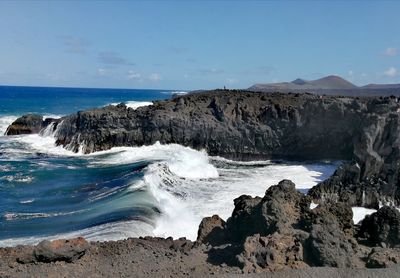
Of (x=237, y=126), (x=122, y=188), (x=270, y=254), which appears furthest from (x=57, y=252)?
(x=237, y=126)

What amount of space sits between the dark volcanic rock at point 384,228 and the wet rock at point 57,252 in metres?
7.12

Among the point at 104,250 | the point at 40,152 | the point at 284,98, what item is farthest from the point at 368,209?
the point at 40,152

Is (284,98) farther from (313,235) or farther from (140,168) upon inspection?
(313,235)

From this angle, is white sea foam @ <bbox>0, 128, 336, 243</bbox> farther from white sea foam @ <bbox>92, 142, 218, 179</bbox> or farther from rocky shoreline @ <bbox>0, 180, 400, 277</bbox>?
rocky shoreline @ <bbox>0, 180, 400, 277</bbox>

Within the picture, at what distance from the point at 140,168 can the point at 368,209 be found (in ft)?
39.8

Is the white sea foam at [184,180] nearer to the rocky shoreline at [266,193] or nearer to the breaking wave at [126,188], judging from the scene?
the breaking wave at [126,188]

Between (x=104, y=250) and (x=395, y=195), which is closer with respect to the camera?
(x=104, y=250)

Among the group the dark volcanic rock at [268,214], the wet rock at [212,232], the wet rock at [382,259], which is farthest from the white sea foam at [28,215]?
the wet rock at [382,259]

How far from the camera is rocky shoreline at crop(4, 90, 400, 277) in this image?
31.7 ft

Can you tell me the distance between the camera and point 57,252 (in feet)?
31.8

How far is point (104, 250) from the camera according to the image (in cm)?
1034

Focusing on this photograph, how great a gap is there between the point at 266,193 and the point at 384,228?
123 inches

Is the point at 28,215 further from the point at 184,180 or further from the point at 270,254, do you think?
the point at 270,254

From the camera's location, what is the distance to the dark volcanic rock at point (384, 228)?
36.9 feet
